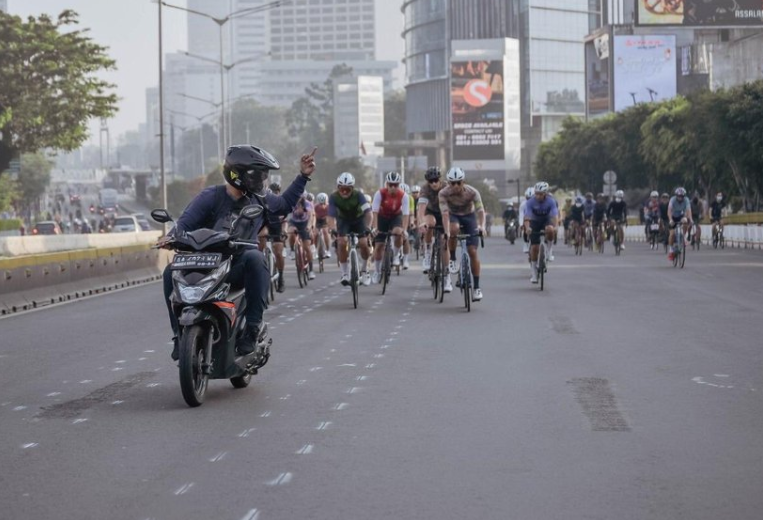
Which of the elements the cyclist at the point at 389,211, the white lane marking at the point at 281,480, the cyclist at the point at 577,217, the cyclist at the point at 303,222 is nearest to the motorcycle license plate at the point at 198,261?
the white lane marking at the point at 281,480

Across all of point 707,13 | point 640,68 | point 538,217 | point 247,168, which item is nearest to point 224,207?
point 247,168

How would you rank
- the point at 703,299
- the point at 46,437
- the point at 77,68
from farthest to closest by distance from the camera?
the point at 77,68 → the point at 703,299 → the point at 46,437

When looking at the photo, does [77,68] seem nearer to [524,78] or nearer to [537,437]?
[537,437]

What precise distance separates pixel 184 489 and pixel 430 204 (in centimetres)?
1502

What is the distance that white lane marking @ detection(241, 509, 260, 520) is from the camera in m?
6.45

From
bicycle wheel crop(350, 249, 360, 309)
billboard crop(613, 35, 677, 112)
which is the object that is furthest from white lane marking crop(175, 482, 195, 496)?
billboard crop(613, 35, 677, 112)

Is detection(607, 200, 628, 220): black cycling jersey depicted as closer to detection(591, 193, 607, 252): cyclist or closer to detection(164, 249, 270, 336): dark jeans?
detection(591, 193, 607, 252): cyclist

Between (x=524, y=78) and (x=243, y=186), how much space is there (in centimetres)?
17211

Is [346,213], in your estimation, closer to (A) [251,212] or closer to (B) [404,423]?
(A) [251,212]

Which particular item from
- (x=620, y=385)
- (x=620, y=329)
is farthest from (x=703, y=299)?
(x=620, y=385)

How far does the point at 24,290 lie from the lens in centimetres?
2184

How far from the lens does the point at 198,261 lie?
383 inches

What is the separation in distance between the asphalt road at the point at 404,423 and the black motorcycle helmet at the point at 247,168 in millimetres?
1467

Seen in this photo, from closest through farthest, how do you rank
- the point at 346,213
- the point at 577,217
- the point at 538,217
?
the point at 346,213, the point at 538,217, the point at 577,217
